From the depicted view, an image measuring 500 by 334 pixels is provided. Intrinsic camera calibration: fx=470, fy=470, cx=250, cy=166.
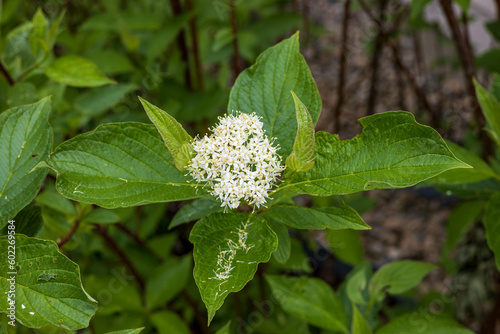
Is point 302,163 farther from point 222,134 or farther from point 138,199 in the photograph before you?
point 138,199

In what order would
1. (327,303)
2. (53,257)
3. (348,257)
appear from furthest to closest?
(348,257) → (327,303) → (53,257)

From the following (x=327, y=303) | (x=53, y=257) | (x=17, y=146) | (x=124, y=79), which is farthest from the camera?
(x=124, y=79)

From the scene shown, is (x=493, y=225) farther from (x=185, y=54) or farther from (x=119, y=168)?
(x=185, y=54)

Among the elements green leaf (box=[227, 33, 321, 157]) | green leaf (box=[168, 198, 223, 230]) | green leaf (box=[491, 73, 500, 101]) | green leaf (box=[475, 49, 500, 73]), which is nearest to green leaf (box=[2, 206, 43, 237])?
green leaf (box=[168, 198, 223, 230])

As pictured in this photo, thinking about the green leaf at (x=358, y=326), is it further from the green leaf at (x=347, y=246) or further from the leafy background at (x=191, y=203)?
the green leaf at (x=347, y=246)

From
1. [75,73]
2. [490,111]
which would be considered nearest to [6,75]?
[75,73]

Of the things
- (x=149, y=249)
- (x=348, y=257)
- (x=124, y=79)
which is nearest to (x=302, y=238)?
(x=348, y=257)

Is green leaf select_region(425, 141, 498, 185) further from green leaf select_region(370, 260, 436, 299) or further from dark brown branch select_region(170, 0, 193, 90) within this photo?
dark brown branch select_region(170, 0, 193, 90)
